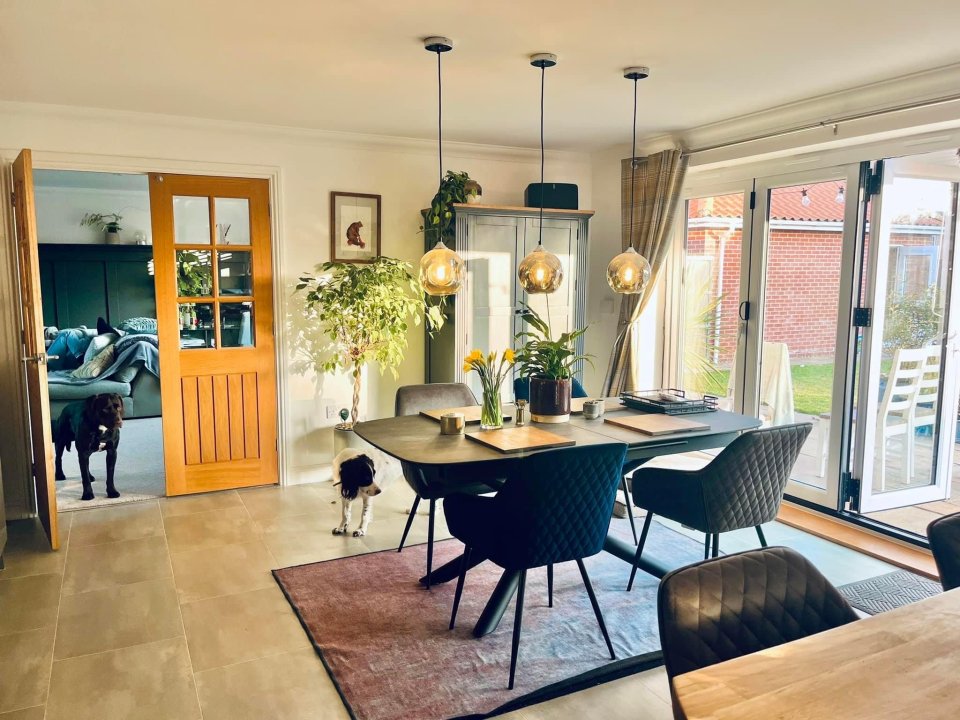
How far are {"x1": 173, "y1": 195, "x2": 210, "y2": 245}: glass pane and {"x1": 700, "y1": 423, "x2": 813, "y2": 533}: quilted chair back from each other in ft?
11.0

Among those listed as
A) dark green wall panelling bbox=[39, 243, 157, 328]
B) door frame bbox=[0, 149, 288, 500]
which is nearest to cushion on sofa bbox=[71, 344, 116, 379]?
dark green wall panelling bbox=[39, 243, 157, 328]

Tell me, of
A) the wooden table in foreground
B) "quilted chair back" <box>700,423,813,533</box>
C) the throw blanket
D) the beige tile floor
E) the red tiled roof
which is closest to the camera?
the wooden table in foreground

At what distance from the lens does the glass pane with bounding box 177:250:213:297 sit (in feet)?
14.7

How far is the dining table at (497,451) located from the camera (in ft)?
8.56

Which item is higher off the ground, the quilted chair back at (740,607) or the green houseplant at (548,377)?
the green houseplant at (548,377)

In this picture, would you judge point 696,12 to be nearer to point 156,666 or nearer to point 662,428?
point 662,428

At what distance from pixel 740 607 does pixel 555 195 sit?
3949 millimetres

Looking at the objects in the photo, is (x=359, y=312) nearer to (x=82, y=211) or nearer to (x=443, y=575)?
(x=443, y=575)

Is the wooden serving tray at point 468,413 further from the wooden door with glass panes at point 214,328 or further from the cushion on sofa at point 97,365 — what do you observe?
the cushion on sofa at point 97,365

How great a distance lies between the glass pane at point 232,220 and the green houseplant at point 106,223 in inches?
179

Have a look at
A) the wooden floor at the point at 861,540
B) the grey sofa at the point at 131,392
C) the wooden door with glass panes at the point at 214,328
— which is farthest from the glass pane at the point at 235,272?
the wooden floor at the point at 861,540

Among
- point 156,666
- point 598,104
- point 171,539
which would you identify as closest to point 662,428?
Answer: point 598,104

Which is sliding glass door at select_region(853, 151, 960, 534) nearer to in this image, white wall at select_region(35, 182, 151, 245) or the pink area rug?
the pink area rug

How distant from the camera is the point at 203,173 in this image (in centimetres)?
441
